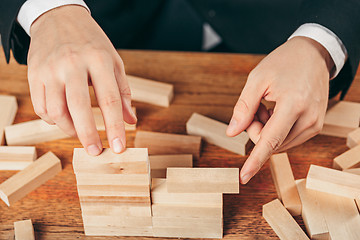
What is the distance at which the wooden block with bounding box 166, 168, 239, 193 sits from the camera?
2.62ft

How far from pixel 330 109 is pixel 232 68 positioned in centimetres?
36

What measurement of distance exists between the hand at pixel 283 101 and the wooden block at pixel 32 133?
505mm

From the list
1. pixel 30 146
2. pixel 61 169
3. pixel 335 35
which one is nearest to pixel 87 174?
pixel 61 169

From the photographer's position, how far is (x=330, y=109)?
1.14 m

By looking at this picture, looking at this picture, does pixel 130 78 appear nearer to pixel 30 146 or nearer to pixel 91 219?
pixel 30 146

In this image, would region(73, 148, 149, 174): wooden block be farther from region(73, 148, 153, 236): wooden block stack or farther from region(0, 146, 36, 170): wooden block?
region(0, 146, 36, 170): wooden block

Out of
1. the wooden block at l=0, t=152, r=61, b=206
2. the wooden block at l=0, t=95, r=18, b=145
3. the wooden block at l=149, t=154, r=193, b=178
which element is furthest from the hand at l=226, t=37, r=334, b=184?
the wooden block at l=0, t=95, r=18, b=145

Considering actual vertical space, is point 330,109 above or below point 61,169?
above

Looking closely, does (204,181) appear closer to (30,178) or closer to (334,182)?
(334,182)

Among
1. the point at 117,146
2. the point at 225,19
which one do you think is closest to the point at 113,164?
the point at 117,146

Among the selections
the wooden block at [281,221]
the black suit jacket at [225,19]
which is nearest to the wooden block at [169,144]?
the wooden block at [281,221]

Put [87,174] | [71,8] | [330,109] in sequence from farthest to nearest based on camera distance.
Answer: [330,109], [71,8], [87,174]

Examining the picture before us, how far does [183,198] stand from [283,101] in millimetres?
306

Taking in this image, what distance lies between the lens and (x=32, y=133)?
109 centimetres
